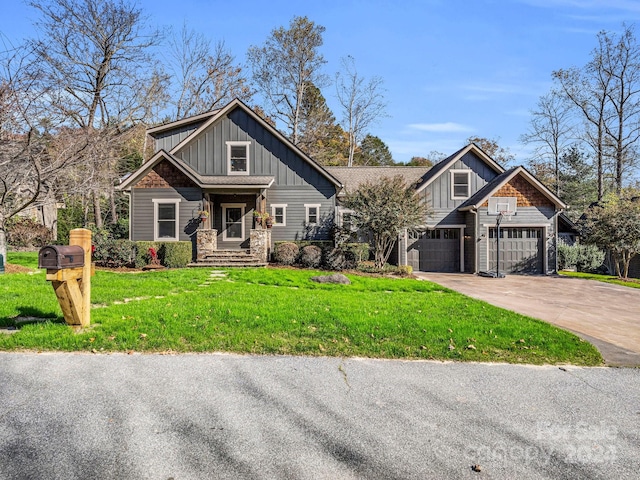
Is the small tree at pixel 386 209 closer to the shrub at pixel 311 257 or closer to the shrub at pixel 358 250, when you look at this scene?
the shrub at pixel 358 250

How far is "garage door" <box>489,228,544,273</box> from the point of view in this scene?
1731 centimetres

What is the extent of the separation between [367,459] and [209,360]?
2.45 meters

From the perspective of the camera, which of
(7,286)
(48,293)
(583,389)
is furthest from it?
(7,286)

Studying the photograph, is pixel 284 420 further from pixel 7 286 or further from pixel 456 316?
pixel 7 286

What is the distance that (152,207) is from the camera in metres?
16.6

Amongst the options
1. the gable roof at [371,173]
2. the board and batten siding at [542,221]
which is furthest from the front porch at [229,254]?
the board and batten siding at [542,221]

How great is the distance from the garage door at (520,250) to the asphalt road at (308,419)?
554 inches

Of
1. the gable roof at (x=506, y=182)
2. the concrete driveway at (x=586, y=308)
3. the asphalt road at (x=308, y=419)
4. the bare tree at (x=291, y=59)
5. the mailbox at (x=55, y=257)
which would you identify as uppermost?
the bare tree at (x=291, y=59)

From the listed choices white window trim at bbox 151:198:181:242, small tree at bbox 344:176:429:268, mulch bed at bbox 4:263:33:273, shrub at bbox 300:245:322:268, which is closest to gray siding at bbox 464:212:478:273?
small tree at bbox 344:176:429:268

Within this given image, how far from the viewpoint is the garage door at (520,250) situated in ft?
56.8

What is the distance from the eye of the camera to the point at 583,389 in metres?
3.70

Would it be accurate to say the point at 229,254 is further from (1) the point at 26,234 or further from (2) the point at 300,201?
(1) the point at 26,234

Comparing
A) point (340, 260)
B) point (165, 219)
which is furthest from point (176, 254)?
point (340, 260)

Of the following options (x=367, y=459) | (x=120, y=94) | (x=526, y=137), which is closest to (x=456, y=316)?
(x=367, y=459)
